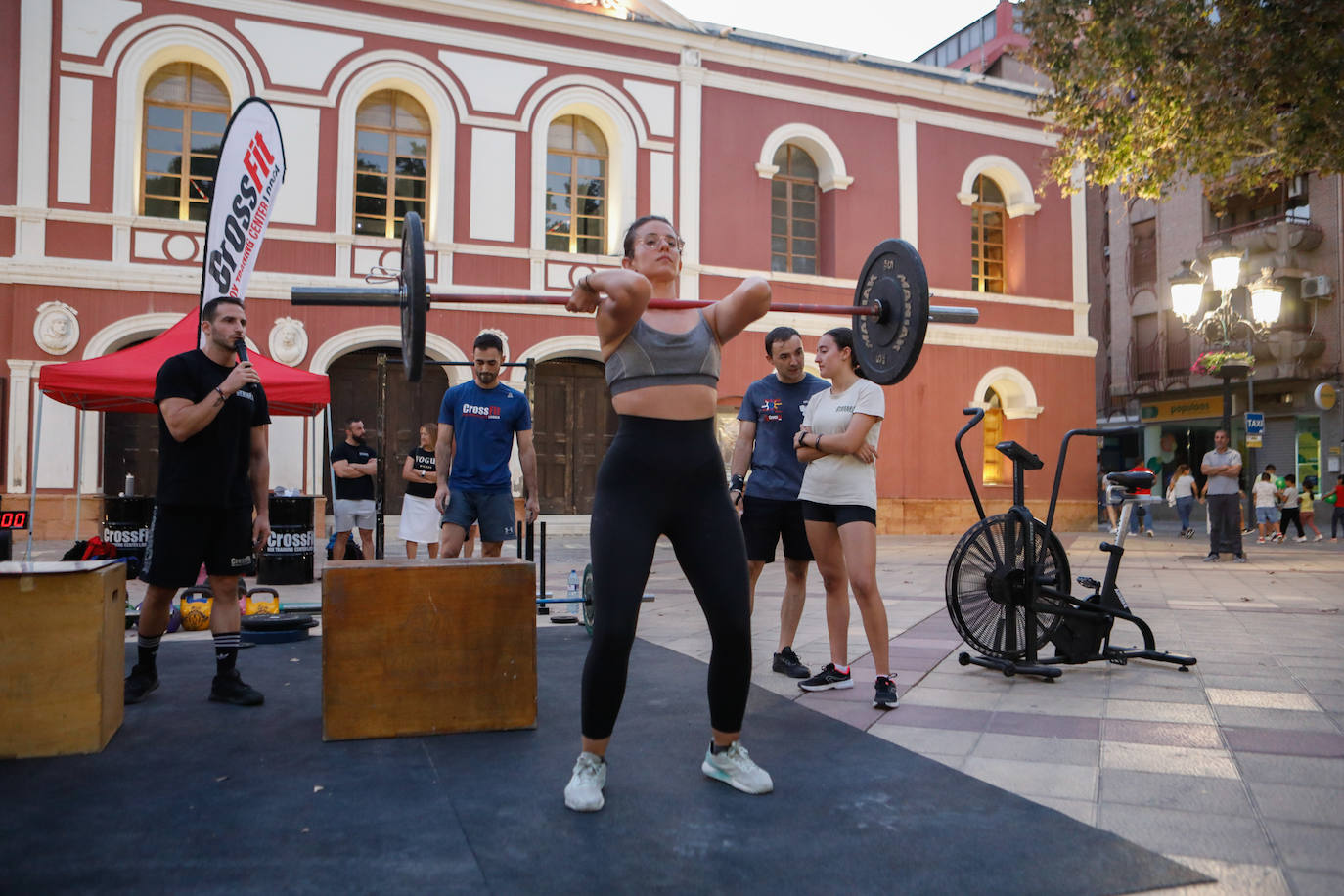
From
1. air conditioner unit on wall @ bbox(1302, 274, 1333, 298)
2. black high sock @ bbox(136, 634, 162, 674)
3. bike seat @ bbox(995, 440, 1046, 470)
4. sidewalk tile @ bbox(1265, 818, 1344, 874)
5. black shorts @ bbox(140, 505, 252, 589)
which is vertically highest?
air conditioner unit on wall @ bbox(1302, 274, 1333, 298)

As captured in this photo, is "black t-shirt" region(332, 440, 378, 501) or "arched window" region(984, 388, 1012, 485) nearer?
"black t-shirt" region(332, 440, 378, 501)

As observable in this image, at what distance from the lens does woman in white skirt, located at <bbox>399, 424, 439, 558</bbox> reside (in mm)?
8766

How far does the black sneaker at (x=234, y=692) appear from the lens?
14.0ft

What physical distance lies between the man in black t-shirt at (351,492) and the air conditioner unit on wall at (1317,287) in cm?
2517

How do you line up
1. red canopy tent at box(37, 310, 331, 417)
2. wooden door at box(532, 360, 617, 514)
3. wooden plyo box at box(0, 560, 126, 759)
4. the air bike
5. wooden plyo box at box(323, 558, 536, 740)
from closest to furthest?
wooden plyo box at box(0, 560, 126, 759) → wooden plyo box at box(323, 558, 536, 740) → the air bike → red canopy tent at box(37, 310, 331, 417) → wooden door at box(532, 360, 617, 514)

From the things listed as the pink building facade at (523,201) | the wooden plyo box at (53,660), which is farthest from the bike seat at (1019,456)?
the pink building facade at (523,201)

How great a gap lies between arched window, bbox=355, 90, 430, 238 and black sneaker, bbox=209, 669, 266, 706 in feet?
40.4

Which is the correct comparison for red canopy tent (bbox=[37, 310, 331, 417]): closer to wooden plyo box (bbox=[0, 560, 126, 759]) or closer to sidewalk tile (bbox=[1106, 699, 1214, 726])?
wooden plyo box (bbox=[0, 560, 126, 759])

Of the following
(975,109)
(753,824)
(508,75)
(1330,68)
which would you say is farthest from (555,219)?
(753,824)

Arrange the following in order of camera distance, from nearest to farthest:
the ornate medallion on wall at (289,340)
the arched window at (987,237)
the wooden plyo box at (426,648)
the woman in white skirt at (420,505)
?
the wooden plyo box at (426,648)
the woman in white skirt at (420,505)
the ornate medallion on wall at (289,340)
the arched window at (987,237)

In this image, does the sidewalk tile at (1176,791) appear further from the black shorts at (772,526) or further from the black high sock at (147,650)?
the black high sock at (147,650)

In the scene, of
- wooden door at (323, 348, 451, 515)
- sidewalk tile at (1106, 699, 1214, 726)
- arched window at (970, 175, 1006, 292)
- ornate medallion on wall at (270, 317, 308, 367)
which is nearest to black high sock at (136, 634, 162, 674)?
sidewalk tile at (1106, 699, 1214, 726)

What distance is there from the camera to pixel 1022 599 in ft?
16.1

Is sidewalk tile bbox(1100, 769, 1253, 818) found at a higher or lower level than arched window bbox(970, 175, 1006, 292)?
lower
